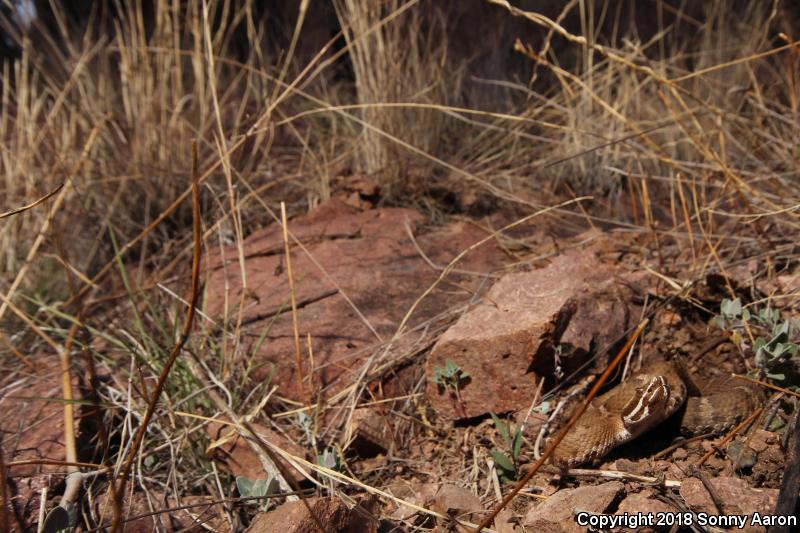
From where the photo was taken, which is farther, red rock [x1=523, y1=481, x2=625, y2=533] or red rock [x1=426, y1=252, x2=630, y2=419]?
red rock [x1=426, y1=252, x2=630, y2=419]

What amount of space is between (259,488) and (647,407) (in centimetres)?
79

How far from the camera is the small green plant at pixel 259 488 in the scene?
1.38 m

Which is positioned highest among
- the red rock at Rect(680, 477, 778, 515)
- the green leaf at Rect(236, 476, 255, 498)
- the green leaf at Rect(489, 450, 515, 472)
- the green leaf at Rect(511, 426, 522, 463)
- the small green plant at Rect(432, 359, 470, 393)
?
the red rock at Rect(680, 477, 778, 515)

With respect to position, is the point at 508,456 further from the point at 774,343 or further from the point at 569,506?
the point at 774,343

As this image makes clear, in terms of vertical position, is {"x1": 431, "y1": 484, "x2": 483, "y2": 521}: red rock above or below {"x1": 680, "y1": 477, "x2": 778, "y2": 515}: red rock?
below

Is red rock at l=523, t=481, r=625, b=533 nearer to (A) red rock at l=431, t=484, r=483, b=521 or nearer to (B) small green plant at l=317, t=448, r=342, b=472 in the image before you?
(A) red rock at l=431, t=484, r=483, b=521

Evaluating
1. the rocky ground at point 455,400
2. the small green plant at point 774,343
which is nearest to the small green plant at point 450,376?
the rocky ground at point 455,400

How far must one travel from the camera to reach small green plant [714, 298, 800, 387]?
4.53ft

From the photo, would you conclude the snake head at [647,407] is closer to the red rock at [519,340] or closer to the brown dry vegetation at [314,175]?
the red rock at [519,340]

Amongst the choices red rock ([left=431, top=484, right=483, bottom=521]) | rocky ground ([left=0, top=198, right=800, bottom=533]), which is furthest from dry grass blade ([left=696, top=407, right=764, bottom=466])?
red rock ([left=431, top=484, right=483, bottom=521])

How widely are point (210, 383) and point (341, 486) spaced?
433 mm

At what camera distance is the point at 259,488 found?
1.38 metres

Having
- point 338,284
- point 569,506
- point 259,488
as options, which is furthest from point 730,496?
point 338,284

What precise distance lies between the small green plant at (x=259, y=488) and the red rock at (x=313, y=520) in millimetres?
Answer: 100
